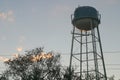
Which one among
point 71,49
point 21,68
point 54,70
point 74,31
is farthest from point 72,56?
point 21,68

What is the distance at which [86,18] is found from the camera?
34750 millimetres

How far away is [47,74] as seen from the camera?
43719mm

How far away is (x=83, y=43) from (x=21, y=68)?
11900 mm

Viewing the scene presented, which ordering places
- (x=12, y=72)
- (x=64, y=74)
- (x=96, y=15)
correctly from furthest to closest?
1. (x=12, y=72)
2. (x=64, y=74)
3. (x=96, y=15)

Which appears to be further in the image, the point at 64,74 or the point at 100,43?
the point at 64,74

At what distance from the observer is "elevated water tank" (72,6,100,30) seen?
34.8 meters

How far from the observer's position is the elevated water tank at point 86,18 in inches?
1372

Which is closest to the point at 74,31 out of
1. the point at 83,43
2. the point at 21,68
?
the point at 83,43

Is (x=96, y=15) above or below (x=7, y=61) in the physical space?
above

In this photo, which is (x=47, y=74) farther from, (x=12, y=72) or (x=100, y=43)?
(x=100, y=43)

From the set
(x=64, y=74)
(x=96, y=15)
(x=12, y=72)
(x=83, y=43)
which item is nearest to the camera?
(x=96, y=15)

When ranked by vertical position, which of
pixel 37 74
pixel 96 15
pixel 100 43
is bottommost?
pixel 37 74

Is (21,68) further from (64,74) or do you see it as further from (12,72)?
(64,74)

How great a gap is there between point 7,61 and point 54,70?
787 centimetres
